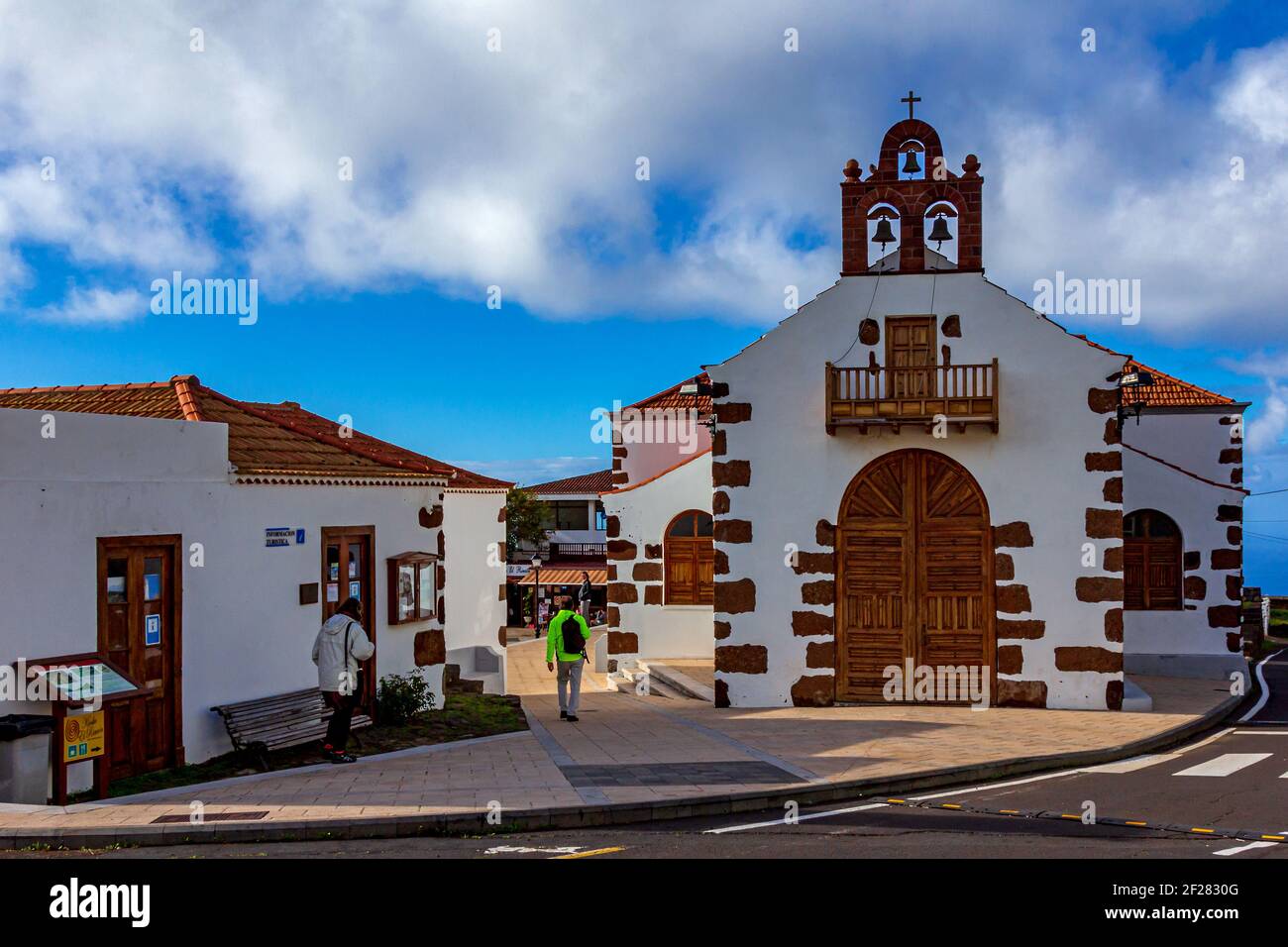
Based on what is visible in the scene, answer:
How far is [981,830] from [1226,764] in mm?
4715

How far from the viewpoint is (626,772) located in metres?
10.9

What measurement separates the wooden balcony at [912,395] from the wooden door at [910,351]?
1 cm

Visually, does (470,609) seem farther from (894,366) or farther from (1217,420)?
(1217,420)

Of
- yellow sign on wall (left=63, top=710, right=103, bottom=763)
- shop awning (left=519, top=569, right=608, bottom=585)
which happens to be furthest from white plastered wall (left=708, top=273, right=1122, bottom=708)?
shop awning (left=519, top=569, right=608, bottom=585)

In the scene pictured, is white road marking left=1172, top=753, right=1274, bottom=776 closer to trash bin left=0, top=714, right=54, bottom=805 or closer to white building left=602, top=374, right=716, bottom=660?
white building left=602, top=374, right=716, bottom=660

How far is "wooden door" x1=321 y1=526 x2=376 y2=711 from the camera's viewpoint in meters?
13.4

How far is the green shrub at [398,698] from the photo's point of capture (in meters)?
13.9

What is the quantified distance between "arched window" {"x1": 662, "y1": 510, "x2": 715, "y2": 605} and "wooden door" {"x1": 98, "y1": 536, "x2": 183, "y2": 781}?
436 inches

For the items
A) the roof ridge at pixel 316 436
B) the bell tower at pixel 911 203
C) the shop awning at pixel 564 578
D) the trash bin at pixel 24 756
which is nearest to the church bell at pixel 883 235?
the bell tower at pixel 911 203

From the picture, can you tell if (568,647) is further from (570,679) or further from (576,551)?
(576,551)

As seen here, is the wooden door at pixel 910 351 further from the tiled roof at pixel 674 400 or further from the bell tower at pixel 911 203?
the tiled roof at pixel 674 400
